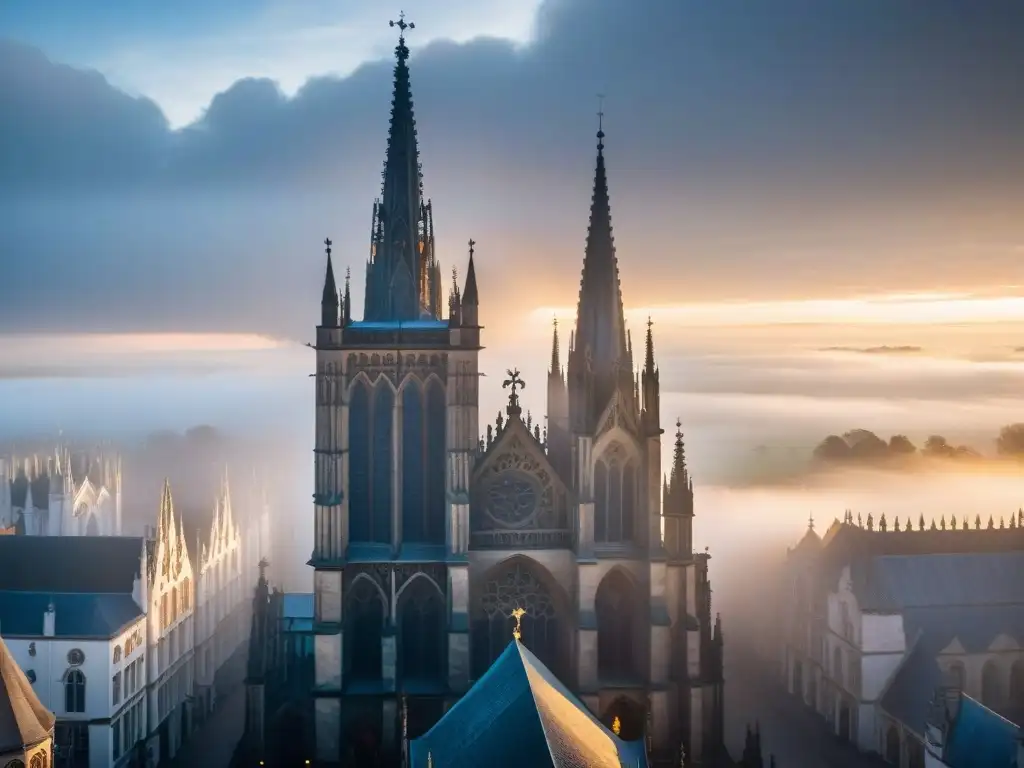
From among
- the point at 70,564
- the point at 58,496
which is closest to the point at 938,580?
the point at 70,564

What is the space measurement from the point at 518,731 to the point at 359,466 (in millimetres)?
→ 19138

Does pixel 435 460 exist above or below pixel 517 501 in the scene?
above

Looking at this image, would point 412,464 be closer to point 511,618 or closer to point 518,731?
point 511,618

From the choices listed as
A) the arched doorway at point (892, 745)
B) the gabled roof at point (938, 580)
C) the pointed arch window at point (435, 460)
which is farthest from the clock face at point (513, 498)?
the arched doorway at point (892, 745)

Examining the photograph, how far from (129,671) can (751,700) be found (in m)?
31.3

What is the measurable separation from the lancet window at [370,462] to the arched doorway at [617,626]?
8.91 meters

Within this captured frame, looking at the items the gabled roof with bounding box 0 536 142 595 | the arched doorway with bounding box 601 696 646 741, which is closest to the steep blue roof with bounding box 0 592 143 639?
the gabled roof with bounding box 0 536 142 595

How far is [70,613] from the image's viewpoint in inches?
1989

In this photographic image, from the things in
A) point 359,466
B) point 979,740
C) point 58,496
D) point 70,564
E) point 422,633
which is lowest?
point 979,740

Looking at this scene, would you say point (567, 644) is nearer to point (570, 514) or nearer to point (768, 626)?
point (570, 514)

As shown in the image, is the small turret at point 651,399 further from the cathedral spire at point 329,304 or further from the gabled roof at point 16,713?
the gabled roof at point 16,713

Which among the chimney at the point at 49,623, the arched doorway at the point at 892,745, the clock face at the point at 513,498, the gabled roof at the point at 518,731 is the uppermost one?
the clock face at the point at 513,498

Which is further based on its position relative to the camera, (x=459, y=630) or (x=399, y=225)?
(x=399, y=225)

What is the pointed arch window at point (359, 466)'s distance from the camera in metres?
44.6
